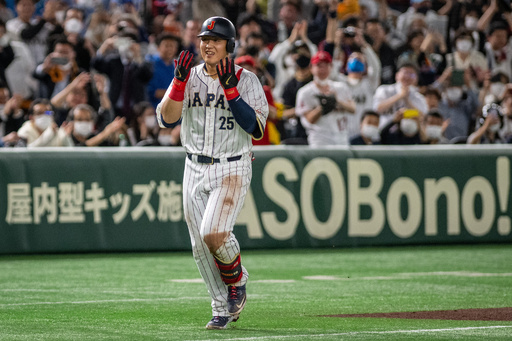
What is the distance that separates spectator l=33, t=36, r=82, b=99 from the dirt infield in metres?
8.49

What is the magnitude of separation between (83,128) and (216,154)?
743cm

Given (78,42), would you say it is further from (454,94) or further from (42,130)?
(454,94)

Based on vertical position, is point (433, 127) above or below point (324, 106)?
below

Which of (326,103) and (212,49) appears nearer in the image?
(212,49)

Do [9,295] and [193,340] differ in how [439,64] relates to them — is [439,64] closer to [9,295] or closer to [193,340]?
[9,295]

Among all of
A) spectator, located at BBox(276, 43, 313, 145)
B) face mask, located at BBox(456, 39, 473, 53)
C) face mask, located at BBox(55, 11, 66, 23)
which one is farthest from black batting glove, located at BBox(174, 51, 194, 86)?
face mask, located at BBox(456, 39, 473, 53)

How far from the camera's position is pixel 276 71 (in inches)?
639

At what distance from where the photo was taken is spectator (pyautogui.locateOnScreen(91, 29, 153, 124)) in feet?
49.8

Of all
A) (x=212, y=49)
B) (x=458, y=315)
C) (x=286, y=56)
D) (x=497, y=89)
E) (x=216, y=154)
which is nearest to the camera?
(x=212, y=49)

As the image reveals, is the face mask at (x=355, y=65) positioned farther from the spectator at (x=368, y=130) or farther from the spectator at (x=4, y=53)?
the spectator at (x=4, y=53)

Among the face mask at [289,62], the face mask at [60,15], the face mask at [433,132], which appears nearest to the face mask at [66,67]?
the face mask at [60,15]

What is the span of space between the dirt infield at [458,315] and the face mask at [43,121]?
7.05 m

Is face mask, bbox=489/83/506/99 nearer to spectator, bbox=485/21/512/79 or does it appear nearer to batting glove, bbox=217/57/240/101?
spectator, bbox=485/21/512/79

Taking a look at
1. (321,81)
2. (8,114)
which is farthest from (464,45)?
(8,114)
